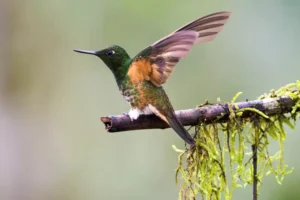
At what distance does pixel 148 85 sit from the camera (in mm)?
1521

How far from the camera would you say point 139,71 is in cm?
147

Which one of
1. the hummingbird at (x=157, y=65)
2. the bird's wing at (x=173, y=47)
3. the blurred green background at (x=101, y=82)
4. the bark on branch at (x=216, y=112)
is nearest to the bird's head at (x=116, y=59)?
the hummingbird at (x=157, y=65)

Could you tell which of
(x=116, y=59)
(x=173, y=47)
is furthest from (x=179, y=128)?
(x=116, y=59)

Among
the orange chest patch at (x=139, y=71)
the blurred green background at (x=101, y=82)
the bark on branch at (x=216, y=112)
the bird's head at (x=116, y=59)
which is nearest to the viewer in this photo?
the bark on branch at (x=216, y=112)

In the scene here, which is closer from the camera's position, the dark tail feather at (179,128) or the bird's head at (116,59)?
the dark tail feather at (179,128)

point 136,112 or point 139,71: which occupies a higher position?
point 139,71

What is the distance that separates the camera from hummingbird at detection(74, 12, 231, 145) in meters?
1.32

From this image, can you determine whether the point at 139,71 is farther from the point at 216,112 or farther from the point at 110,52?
the point at 216,112

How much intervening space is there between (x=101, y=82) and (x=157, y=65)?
2257mm

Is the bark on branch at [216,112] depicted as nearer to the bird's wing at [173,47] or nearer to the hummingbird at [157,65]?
the hummingbird at [157,65]

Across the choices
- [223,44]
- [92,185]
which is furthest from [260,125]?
[92,185]

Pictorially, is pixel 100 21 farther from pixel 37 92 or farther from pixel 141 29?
pixel 37 92

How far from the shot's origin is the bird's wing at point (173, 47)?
4.31ft

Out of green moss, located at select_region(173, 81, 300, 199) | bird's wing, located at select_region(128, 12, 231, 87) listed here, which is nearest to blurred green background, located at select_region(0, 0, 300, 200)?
green moss, located at select_region(173, 81, 300, 199)
